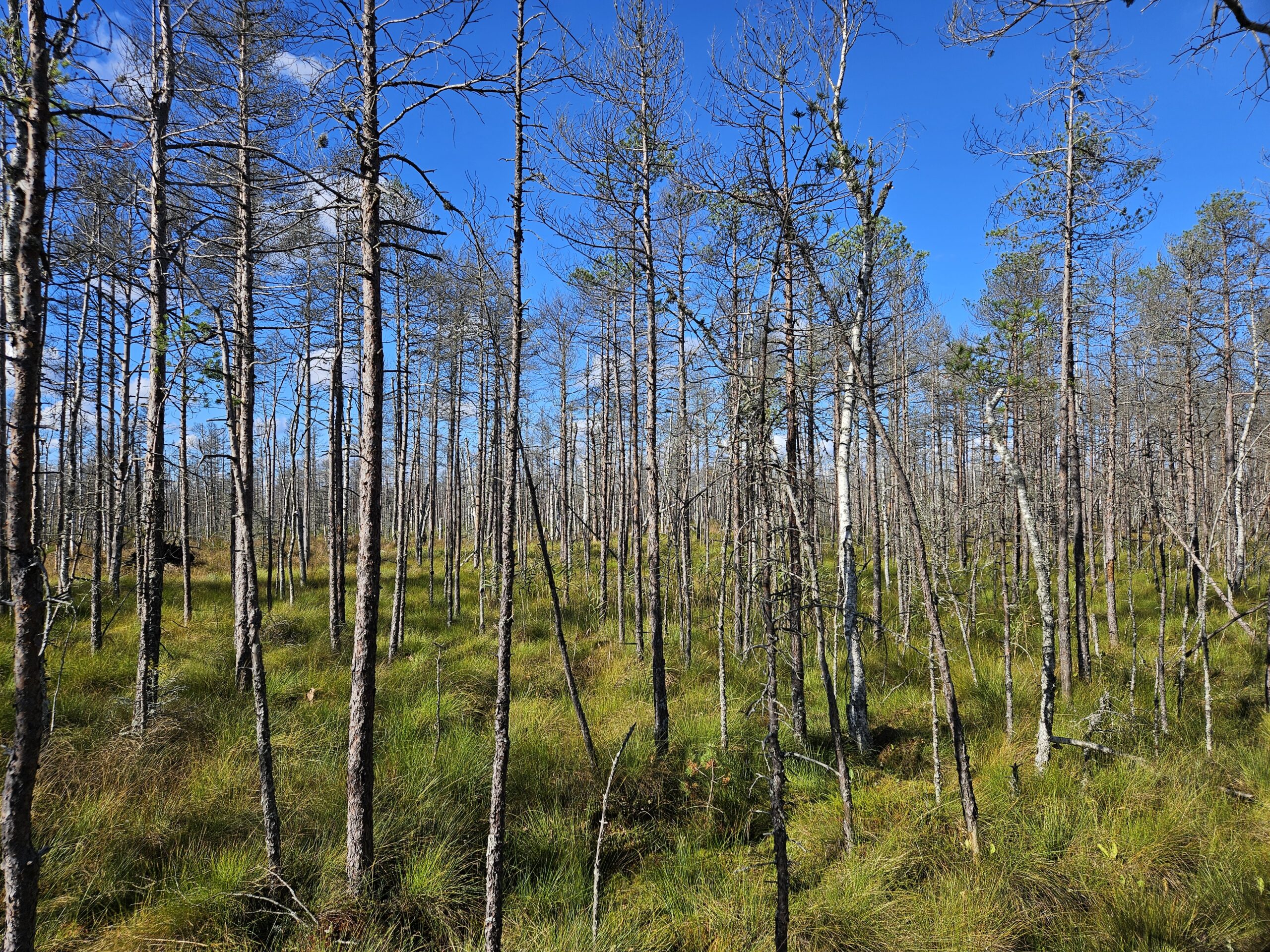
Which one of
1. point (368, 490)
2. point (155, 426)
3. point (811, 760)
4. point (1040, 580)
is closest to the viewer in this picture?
point (811, 760)

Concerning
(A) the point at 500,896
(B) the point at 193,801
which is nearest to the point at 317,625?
(B) the point at 193,801

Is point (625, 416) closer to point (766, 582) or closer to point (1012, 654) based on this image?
point (1012, 654)

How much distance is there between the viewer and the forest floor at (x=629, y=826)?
4000 millimetres

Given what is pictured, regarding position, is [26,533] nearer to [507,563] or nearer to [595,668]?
[507,563]

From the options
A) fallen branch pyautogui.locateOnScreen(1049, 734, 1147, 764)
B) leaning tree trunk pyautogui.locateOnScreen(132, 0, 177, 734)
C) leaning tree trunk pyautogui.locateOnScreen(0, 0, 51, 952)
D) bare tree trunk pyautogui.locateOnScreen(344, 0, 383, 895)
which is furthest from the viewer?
leaning tree trunk pyautogui.locateOnScreen(132, 0, 177, 734)

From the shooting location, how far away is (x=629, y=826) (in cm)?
598

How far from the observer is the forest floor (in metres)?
4.00

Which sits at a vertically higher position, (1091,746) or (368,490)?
(368,490)

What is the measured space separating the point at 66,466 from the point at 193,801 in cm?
1590

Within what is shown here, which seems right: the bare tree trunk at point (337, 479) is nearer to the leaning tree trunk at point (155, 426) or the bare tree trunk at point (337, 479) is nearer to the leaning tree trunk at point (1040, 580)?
the leaning tree trunk at point (155, 426)

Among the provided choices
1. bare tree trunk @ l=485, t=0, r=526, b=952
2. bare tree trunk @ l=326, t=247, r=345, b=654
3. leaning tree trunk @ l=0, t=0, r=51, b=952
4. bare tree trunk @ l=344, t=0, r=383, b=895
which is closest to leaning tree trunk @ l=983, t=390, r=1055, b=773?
bare tree trunk @ l=485, t=0, r=526, b=952

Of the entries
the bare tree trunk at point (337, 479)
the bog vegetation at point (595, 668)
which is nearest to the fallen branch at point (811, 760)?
the bog vegetation at point (595, 668)

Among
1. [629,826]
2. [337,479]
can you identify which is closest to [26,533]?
[629,826]

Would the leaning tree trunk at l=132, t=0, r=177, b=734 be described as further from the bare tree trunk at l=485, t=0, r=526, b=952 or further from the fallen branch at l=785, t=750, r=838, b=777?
the fallen branch at l=785, t=750, r=838, b=777
